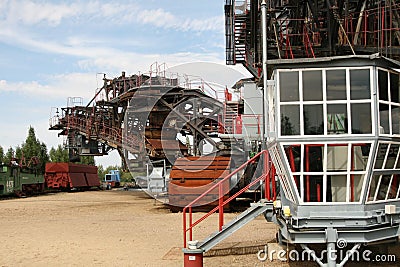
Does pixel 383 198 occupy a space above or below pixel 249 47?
below

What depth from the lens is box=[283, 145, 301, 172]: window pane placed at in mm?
10211

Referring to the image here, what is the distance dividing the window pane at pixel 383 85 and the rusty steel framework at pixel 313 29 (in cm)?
876

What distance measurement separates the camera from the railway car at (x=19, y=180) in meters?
40.6

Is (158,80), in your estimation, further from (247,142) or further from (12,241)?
(12,241)

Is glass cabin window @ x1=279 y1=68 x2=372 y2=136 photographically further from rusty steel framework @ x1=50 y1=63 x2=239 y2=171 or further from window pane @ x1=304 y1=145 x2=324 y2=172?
rusty steel framework @ x1=50 y1=63 x2=239 y2=171

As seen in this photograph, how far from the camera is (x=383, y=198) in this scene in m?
10.5

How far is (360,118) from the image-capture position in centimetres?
998

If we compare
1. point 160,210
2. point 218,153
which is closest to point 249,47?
point 218,153

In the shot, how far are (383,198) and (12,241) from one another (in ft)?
39.4

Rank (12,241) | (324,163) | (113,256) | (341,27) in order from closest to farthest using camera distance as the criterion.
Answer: (324,163) → (113,256) → (12,241) → (341,27)

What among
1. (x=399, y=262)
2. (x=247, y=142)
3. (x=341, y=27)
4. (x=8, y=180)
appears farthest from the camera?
(x=8, y=180)

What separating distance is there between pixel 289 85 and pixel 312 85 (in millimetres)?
435

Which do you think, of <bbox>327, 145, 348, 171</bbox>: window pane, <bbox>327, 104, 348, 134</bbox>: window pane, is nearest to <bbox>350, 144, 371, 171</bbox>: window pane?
<bbox>327, 145, 348, 171</bbox>: window pane

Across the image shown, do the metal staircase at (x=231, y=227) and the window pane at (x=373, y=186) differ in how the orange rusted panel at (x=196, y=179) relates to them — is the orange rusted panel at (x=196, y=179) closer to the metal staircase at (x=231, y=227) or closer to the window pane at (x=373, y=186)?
the metal staircase at (x=231, y=227)
